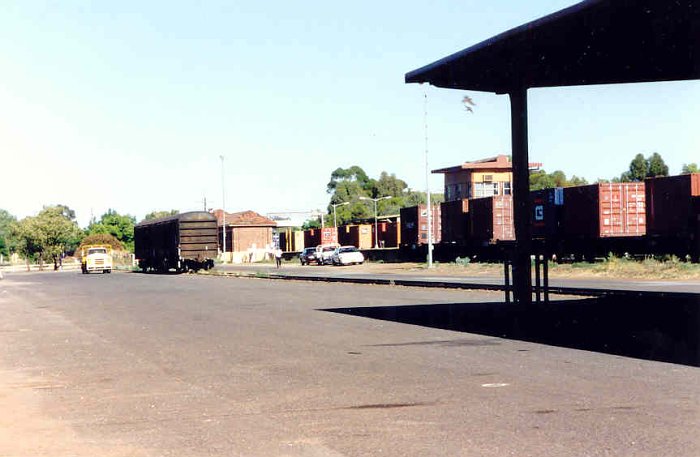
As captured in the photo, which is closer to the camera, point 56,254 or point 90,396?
point 90,396

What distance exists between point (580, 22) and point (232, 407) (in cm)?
931

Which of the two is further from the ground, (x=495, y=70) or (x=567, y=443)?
(x=495, y=70)

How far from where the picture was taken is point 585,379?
30.3ft

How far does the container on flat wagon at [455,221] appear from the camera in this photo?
52.4 meters

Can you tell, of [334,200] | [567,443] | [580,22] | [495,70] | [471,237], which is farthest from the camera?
[334,200]

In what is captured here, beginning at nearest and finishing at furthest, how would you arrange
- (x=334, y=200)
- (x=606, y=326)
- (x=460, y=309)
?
(x=606, y=326), (x=460, y=309), (x=334, y=200)

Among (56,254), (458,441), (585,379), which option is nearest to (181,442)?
(458,441)

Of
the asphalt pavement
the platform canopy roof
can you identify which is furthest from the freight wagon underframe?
the asphalt pavement

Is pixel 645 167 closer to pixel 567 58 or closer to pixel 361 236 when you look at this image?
pixel 361 236

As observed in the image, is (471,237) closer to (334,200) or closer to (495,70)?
(495,70)

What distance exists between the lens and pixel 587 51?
16.3 m

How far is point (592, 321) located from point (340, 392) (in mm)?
8714

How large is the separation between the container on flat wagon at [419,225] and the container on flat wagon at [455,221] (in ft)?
7.17

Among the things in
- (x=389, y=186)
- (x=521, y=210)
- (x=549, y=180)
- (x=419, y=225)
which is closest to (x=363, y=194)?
(x=389, y=186)
